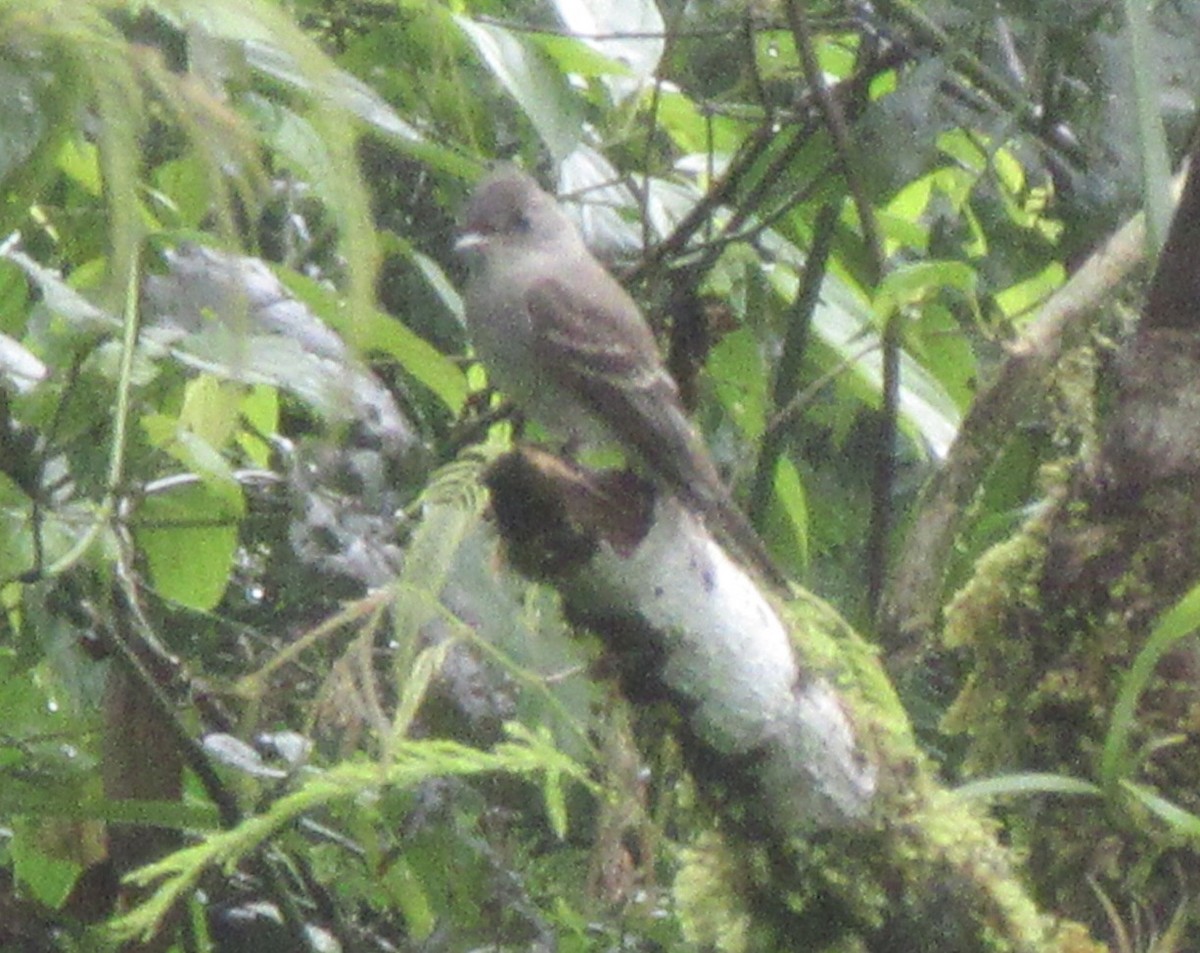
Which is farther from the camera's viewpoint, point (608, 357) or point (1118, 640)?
point (608, 357)

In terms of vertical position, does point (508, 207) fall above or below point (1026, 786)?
below

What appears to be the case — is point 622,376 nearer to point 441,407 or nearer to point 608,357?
point 608,357

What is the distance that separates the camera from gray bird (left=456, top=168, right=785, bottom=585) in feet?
6.30

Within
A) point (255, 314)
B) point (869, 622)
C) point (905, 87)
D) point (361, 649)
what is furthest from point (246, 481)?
point (905, 87)

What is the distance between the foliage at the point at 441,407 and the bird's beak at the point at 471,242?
4.8 inches

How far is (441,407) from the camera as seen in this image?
2.40 meters

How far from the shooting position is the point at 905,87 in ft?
6.23

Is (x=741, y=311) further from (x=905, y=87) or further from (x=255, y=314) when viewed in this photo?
(x=255, y=314)

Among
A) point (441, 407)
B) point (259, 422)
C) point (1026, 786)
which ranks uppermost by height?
point (1026, 786)

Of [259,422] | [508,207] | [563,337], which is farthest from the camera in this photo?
[508,207]

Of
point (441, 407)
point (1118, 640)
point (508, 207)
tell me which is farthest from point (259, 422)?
point (1118, 640)

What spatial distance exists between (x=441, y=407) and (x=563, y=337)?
206mm

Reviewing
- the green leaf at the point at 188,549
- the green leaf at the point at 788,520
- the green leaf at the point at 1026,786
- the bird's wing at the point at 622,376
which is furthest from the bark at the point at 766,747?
the green leaf at the point at 788,520

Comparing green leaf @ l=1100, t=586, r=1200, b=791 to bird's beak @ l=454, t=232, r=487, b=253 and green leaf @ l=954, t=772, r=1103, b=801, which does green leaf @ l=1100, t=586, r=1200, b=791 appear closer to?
green leaf @ l=954, t=772, r=1103, b=801
